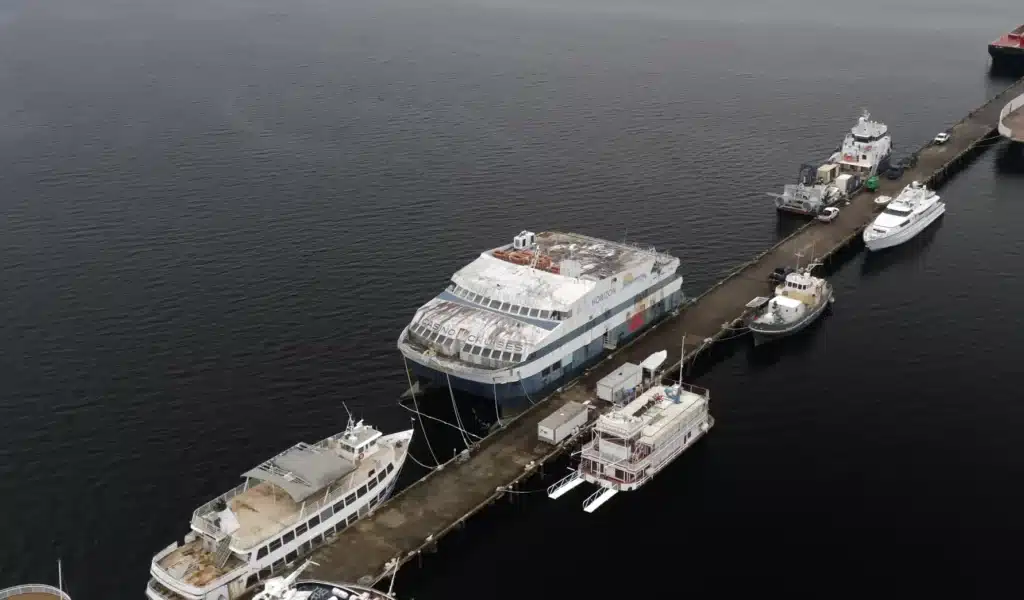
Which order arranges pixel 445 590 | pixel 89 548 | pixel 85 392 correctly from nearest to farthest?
pixel 445 590
pixel 89 548
pixel 85 392

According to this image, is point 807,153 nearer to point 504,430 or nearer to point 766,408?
point 766,408

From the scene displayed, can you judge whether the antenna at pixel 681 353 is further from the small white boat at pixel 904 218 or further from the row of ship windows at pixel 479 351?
the small white boat at pixel 904 218

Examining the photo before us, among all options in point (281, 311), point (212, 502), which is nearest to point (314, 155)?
point (281, 311)

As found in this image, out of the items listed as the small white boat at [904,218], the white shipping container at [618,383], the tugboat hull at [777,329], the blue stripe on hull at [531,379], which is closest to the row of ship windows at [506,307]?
the blue stripe on hull at [531,379]

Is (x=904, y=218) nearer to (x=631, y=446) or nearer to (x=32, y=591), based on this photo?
(x=631, y=446)

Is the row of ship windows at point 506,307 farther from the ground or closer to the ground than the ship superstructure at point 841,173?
farther from the ground

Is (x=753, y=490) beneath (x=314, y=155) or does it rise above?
beneath

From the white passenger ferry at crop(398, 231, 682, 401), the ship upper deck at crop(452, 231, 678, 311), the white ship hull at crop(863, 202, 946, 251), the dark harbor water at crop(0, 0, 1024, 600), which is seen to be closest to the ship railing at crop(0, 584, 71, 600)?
the dark harbor water at crop(0, 0, 1024, 600)
